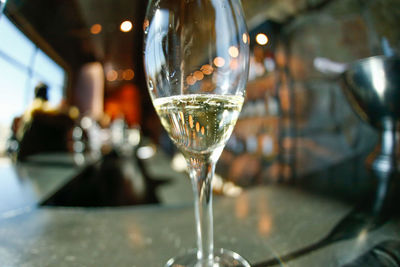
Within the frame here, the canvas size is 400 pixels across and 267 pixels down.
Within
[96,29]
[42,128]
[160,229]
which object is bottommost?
[160,229]

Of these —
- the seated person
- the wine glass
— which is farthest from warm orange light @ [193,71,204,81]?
the seated person

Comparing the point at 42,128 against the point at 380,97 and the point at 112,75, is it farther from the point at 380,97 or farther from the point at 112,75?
the point at 380,97

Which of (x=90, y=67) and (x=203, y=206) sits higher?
(x=90, y=67)

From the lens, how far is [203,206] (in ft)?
0.65

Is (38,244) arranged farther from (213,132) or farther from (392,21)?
(392,21)

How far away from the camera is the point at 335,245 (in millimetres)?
223

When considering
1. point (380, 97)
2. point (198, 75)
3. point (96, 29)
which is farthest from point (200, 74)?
point (380, 97)

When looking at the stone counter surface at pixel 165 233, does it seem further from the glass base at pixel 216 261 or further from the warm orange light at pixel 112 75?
the warm orange light at pixel 112 75

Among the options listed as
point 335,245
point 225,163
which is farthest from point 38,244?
point 225,163

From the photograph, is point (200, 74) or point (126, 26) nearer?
point (200, 74)

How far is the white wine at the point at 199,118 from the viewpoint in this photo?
199 millimetres

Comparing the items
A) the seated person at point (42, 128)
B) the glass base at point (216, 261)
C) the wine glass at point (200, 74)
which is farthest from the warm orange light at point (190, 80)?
the seated person at point (42, 128)

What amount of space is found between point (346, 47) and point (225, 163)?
84cm

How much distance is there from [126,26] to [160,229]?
27cm
